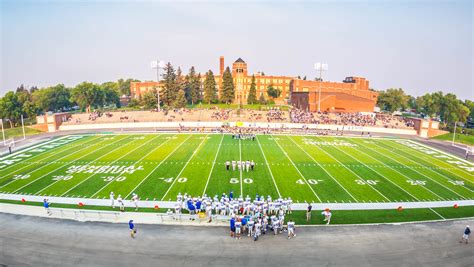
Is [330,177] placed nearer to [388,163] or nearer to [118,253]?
[388,163]

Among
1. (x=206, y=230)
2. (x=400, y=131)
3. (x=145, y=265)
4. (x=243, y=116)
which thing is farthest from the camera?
(x=243, y=116)

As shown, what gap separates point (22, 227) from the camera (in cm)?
1352

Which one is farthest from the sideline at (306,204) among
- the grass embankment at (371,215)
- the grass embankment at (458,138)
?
the grass embankment at (458,138)

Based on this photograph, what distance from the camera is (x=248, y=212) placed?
14.3m

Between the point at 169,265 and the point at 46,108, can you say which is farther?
the point at 46,108

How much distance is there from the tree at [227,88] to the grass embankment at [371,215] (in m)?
59.9

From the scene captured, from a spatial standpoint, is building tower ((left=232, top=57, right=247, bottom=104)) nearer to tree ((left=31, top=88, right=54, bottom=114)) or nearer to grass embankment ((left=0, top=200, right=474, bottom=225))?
tree ((left=31, top=88, right=54, bottom=114))

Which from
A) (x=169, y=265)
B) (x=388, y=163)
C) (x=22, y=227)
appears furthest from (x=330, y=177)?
(x=22, y=227)

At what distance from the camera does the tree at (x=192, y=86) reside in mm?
74438

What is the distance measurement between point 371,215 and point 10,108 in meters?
60.7

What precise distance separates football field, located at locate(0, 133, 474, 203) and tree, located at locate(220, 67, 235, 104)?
40.2m

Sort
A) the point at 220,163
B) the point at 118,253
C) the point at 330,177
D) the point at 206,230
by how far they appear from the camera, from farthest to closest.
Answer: the point at 220,163
the point at 330,177
the point at 206,230
the point at 118,253

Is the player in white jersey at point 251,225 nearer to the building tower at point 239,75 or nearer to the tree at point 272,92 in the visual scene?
the building tower at point 239,75

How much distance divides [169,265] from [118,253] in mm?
2349
